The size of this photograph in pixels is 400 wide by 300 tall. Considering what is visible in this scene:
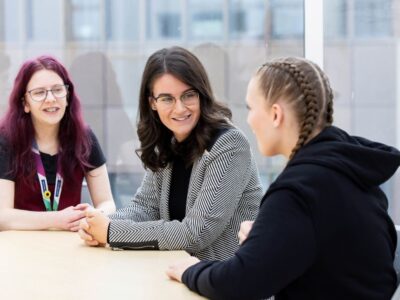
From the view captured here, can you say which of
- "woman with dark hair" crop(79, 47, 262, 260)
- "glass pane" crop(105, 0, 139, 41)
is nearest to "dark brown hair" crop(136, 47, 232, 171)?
"woman with dark hair" crop(79, 47, 262, 260)

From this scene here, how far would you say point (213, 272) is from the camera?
1439 mm

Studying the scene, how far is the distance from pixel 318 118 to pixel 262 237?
311 mm

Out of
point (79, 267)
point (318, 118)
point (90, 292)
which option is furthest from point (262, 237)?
point (79, 267)

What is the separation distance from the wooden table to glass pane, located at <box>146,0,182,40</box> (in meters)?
1.71

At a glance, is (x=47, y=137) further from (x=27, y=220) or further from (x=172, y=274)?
(x=172, y=274)

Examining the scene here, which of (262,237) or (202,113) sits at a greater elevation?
(202,113)

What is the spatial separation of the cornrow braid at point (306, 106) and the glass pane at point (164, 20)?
2266mm

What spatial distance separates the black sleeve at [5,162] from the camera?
2.62m

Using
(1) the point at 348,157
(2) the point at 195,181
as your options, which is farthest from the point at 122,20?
(1) the point at 348,157

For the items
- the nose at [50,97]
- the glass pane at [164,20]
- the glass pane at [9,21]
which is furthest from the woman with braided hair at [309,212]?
the glass pane at [9,21]

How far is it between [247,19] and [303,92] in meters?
2.20

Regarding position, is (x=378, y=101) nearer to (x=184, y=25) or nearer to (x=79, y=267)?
(x=184, y=25)

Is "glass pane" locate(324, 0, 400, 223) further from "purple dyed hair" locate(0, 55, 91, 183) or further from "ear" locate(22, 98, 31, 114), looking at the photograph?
"ear" locate(22, 98, 31, 114)

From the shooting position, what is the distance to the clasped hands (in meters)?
2.04
